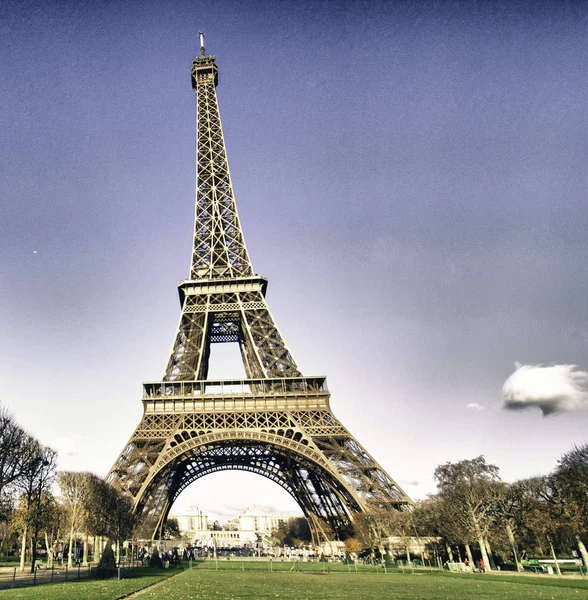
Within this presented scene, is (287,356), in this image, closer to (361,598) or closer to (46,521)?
(46,521)

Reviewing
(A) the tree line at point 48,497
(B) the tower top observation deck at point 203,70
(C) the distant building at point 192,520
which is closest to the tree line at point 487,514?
(A) the tree line at point 48,497

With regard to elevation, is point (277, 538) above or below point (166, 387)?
below

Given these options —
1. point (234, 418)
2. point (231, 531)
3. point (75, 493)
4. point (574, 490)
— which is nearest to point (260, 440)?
point (234, 418)

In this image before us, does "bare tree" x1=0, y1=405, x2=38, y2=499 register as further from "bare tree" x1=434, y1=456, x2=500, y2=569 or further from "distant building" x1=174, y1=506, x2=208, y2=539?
"distant building" x1=174, y1=506, x2=208, y2=539

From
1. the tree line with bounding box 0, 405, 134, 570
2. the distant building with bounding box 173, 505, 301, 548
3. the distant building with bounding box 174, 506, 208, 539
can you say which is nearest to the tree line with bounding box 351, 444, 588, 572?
the tree line with bounding box 0, 405, 134, 570

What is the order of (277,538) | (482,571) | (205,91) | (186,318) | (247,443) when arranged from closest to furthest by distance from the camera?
(482,571)
(247,443)
(186,318)
(205,91)
(277,538)

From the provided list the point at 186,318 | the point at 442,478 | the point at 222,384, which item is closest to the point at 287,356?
the point at 222,384

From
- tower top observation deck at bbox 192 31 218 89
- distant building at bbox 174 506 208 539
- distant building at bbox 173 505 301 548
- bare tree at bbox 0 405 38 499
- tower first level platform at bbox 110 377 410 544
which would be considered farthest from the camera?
distant building at bbox 174 506 208 539
